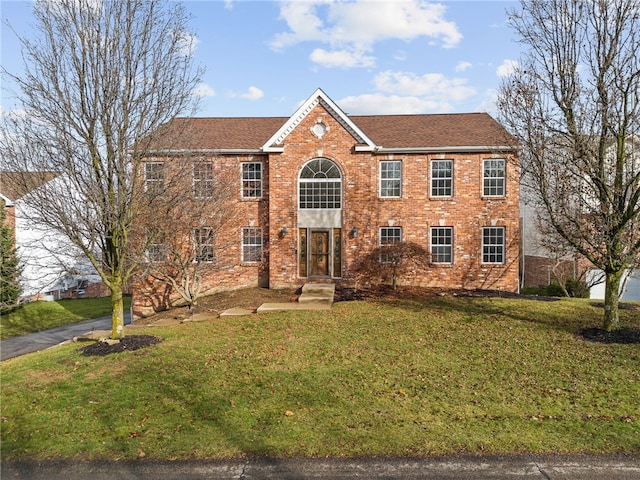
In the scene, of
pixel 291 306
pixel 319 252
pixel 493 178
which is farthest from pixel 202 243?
pixel 493 178

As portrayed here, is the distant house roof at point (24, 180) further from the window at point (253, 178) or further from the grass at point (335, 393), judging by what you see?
the window at point (253, 178)

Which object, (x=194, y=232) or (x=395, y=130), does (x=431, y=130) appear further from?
(x=194, y=232)

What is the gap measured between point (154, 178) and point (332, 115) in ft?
31.8

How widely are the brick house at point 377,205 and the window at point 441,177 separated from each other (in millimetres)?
45

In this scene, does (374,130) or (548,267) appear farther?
(548,267)

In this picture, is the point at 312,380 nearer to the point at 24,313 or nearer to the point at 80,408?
the point at 80,408

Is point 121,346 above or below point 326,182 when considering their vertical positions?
below

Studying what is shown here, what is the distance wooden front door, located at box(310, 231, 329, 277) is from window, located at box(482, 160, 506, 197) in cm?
733

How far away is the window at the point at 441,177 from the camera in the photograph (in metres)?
18.8

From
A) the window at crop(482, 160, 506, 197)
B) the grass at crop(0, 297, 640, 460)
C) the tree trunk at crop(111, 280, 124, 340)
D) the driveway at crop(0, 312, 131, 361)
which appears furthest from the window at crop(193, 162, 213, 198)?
the window at crop(482, 160, 506, 197)

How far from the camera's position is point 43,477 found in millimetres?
5984

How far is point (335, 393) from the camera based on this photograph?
8.45m

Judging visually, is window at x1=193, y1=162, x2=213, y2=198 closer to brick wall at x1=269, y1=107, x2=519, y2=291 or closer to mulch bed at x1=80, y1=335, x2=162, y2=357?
brick wall at x1=269, y1=107, x2=519, y2=291

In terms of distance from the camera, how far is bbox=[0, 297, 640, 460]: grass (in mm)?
6695
